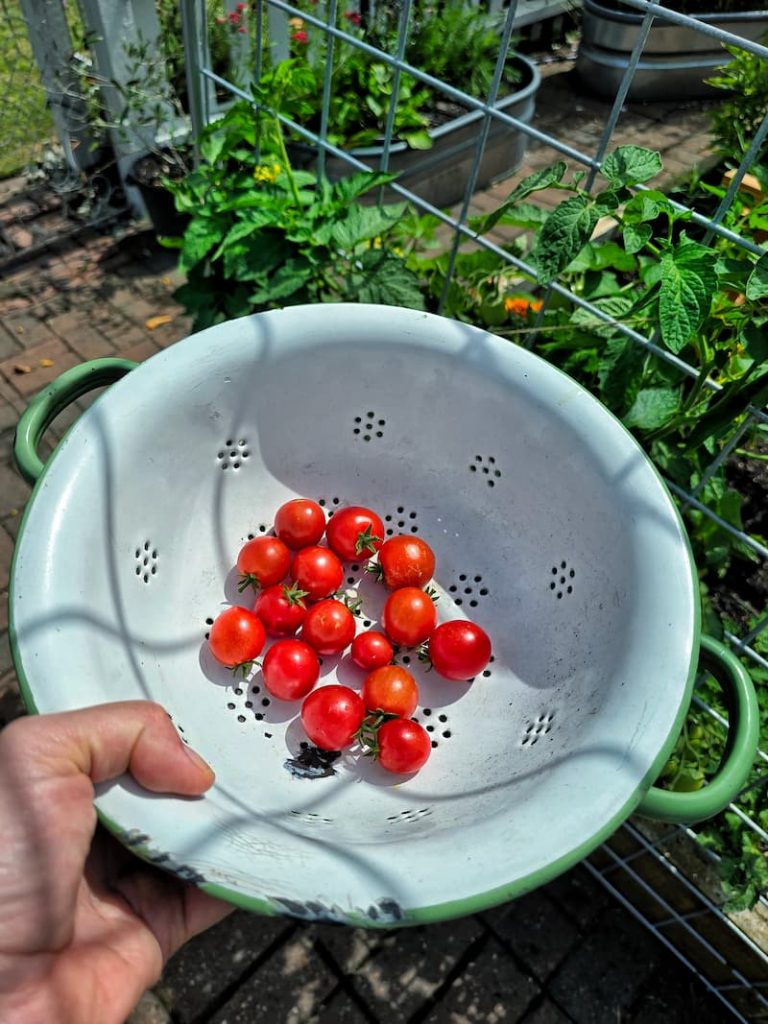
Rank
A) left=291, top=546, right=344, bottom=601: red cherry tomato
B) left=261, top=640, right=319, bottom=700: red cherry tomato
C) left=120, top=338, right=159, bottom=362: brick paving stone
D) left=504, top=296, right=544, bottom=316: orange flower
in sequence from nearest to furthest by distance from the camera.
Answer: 1. left=261, top=640, right=319, bottom=700: red cherry tomato
2. left=291, top=546, right=344, bottom=601: red cherry tomato
3. left=504, top=296, right=544, bottom=316: orange flower
4. left=120, top=338, right=159, bottom=362: brick paving stone

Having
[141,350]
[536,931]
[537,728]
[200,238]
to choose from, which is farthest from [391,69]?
[536,931]

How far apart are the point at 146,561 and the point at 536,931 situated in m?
1.27

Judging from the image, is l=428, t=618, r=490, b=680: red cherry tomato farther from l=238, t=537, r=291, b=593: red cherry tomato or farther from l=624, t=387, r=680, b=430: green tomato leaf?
l=624, t=387, r=680, b=430: green tomato leaf

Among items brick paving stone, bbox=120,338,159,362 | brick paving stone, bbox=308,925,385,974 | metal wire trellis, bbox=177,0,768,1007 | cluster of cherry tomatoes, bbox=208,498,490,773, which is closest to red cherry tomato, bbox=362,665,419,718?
cluster of cherry tomatoes, bbox=208,498,490,773

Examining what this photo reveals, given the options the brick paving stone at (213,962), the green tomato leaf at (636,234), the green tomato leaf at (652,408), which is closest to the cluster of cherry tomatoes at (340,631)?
the green tomato leaf at (652,408)

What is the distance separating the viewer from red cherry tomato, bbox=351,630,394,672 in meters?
1.38

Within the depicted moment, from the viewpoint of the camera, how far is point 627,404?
1518mm

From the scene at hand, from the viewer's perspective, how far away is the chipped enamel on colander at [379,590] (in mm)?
971

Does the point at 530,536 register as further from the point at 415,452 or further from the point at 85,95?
the point at 85,95

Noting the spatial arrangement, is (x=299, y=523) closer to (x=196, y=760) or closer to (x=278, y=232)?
(x=196, y=760)

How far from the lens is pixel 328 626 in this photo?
4.53 feet

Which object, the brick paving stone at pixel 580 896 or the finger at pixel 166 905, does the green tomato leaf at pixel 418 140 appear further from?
the finger at pixel 166 905

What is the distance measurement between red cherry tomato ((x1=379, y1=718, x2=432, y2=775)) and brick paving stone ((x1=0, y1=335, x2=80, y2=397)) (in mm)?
2120

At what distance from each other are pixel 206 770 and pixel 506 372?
0.83m
